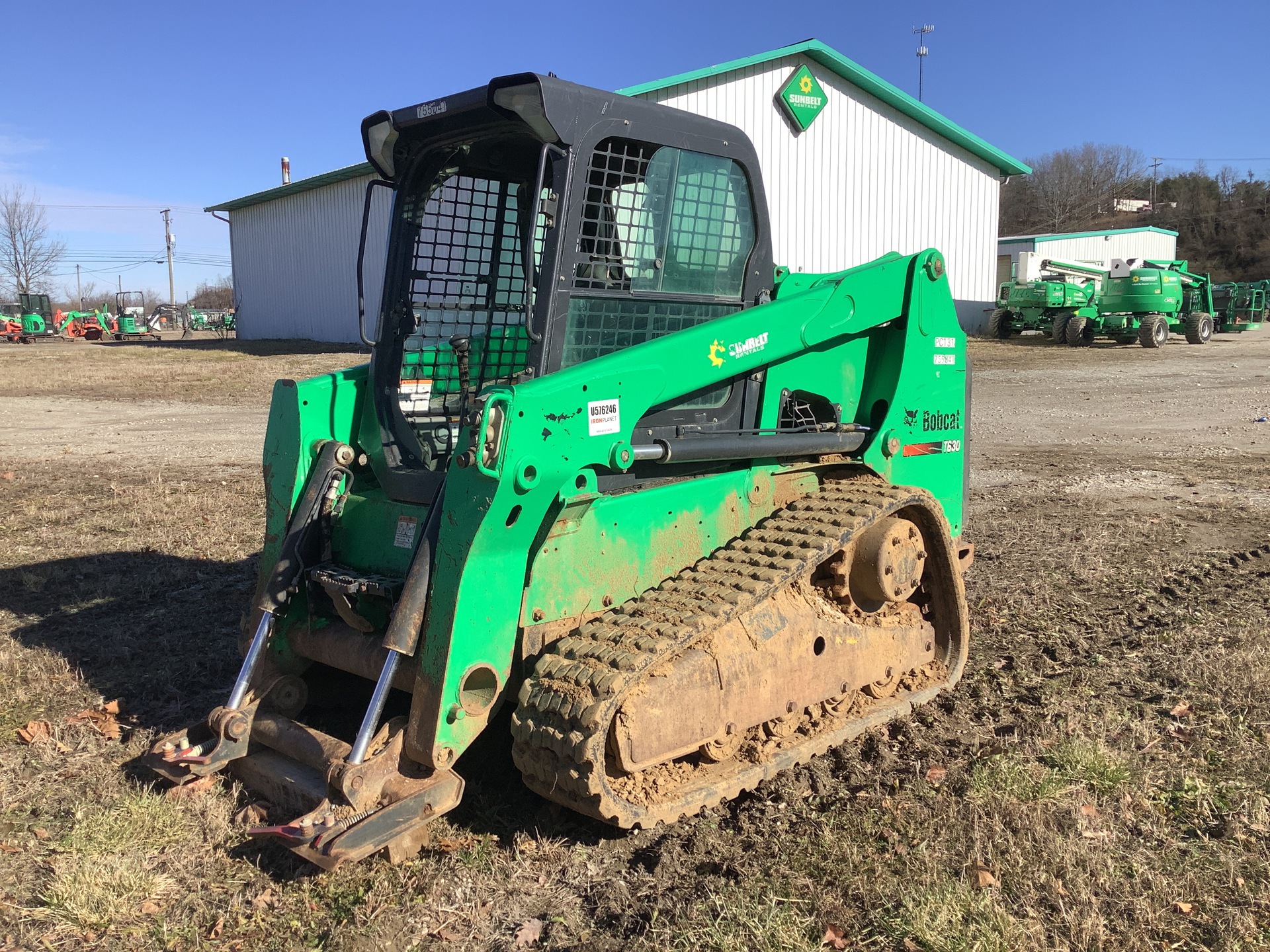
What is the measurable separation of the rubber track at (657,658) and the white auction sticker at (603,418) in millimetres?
695

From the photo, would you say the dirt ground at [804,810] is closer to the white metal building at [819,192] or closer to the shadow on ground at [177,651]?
the shadow on ground at [177,651]

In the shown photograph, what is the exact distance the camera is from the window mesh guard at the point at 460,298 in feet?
15.2

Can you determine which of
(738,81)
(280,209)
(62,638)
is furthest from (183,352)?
(62,638)

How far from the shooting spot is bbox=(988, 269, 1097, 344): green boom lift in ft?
105

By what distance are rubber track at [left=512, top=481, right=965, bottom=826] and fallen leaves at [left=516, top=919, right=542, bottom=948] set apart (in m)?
0.39

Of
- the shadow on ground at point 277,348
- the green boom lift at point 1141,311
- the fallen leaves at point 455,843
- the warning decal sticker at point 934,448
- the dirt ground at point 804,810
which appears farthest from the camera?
the green boom lift at point 1141,311

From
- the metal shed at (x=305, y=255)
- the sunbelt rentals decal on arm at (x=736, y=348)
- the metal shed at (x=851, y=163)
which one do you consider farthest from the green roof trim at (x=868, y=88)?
the sunbelt rentals decal on arm at (x=736, y=348)

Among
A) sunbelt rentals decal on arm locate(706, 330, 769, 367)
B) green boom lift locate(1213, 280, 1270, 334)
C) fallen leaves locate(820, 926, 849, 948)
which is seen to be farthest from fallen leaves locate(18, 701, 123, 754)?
green boom lift locate(1213, 280, 1270, 334)

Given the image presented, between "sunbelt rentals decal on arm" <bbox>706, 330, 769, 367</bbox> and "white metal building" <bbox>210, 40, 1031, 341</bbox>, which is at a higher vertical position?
"white metal building" <bbox>210, 40, 1031, 341</bbox>

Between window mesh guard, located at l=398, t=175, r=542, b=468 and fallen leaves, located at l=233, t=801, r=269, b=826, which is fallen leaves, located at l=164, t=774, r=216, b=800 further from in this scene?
window mesh guard, located at l=398, t=175, r=542, b=468

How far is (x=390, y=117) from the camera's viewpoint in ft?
14.3

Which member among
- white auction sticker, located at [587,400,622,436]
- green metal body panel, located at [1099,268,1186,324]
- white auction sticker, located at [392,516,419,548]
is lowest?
white auction sticker, located at [392,516,419,548]

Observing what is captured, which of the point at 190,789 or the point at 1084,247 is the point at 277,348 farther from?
the point at 1084,247

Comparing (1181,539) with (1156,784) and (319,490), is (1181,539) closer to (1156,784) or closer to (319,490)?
(1156,784)
